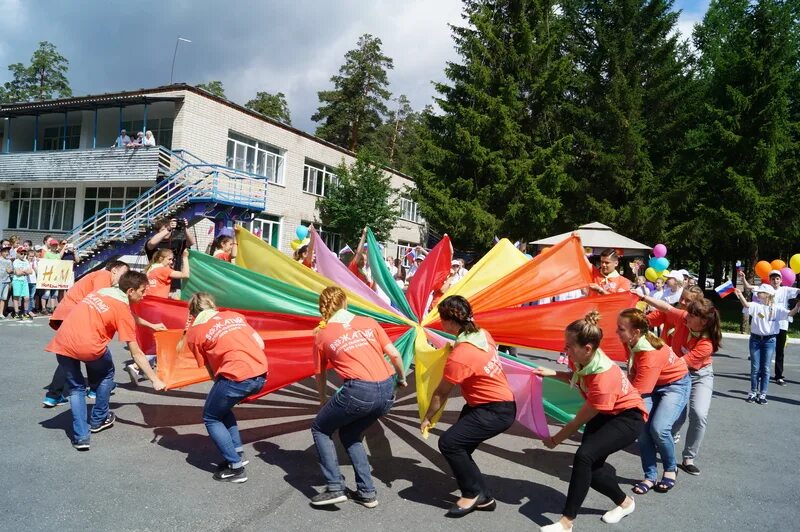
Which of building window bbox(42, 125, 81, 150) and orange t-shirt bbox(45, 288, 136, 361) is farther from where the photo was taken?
building window bbox(42, 125, 81, 150)

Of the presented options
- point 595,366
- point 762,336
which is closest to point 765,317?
point 762,336

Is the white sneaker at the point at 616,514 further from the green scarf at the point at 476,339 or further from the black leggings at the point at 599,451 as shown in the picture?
the green scarf at the point at 476,339

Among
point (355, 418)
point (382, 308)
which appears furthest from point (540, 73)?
point (355, 418)

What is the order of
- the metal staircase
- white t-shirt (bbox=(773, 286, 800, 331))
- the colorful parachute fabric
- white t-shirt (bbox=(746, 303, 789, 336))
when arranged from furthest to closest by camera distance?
the metal staircase, white t-shirt (bbox=(773, 286, 800, 331)), white t-shirt (bbox=(746, 303, 789, 336)), the colorful parachute fabric

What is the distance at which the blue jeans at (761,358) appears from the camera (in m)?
8.10

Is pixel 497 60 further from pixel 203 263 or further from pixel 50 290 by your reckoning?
pixel 203 263

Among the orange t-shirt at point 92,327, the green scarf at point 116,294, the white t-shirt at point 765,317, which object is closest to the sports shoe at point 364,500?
the orange t-shirt at point 92,327

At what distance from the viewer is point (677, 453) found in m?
5.75

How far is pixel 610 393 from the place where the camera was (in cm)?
391

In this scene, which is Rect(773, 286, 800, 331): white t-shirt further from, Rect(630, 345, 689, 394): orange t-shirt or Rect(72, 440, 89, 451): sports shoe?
Rect(72, 440, 89, 451): sports shoe

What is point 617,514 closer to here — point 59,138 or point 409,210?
point 59,138

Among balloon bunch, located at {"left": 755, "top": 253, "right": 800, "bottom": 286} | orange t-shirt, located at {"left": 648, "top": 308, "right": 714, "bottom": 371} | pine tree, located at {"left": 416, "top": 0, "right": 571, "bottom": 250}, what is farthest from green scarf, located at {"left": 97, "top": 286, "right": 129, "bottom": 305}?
pine tree, located at {"left": 416, "top": 0, "right": 571, "bottom": 250}

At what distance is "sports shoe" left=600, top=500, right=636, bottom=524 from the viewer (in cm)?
403

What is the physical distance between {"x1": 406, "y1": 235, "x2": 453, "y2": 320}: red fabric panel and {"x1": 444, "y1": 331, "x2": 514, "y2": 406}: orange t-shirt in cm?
178
